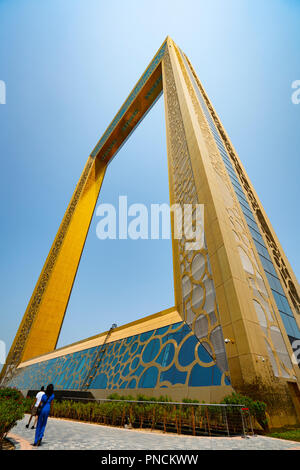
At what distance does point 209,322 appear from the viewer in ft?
28.1

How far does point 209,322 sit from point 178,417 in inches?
129

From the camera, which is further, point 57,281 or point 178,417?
point 57,281

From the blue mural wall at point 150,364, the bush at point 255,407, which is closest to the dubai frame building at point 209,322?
the blue mural wall at point 150,364

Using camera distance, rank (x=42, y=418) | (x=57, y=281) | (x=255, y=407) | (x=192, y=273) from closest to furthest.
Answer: (x=42, y=418) < (x=255, y=407) < (x=192, y=273) < (x=57, y=281)

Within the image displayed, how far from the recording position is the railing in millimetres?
5572

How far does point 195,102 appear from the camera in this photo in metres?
20.1

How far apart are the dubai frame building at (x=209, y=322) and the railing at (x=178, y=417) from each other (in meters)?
0.87

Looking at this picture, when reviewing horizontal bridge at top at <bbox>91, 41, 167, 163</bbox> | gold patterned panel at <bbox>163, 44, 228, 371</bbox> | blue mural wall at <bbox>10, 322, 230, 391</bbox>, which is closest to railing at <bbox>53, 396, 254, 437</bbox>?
blue mural wall at <bbox>10, 322, 230, 391</bbox>

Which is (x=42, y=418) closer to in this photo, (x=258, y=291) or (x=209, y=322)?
(x=209, y=322)

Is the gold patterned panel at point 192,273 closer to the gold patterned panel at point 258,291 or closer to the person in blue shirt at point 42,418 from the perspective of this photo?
the gold patterned panel at point 258,291

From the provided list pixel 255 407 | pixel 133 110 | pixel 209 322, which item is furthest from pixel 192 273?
pixel 133 110
